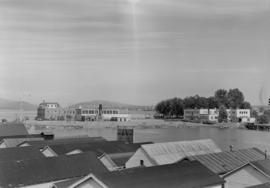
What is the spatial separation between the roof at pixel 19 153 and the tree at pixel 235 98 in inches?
3069

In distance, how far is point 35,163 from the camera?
11609 mm

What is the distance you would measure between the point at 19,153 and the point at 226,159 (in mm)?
8290

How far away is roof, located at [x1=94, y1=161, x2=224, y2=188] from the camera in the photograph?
8.20 m

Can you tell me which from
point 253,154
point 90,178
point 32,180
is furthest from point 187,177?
point 253,154

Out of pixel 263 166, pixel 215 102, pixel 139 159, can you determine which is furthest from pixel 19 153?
pixel 215 102

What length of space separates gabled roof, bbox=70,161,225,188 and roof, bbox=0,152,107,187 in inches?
106

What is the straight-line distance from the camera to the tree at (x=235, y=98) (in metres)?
87.8

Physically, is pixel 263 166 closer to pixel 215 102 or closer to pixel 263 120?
pixel 263 120

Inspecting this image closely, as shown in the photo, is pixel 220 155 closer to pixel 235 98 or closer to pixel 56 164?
pixel 56 164

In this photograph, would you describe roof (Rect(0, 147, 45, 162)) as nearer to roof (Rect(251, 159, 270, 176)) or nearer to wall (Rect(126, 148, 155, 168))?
wall (Rect(126, 148, 155, 168))

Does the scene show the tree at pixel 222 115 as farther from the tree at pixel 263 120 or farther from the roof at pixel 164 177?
the roof at pixel 164 177

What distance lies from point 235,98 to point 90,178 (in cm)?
8531

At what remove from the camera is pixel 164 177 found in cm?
875

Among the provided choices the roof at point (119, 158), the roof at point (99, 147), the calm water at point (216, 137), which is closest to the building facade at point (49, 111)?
the calm water at point (216, 137)
